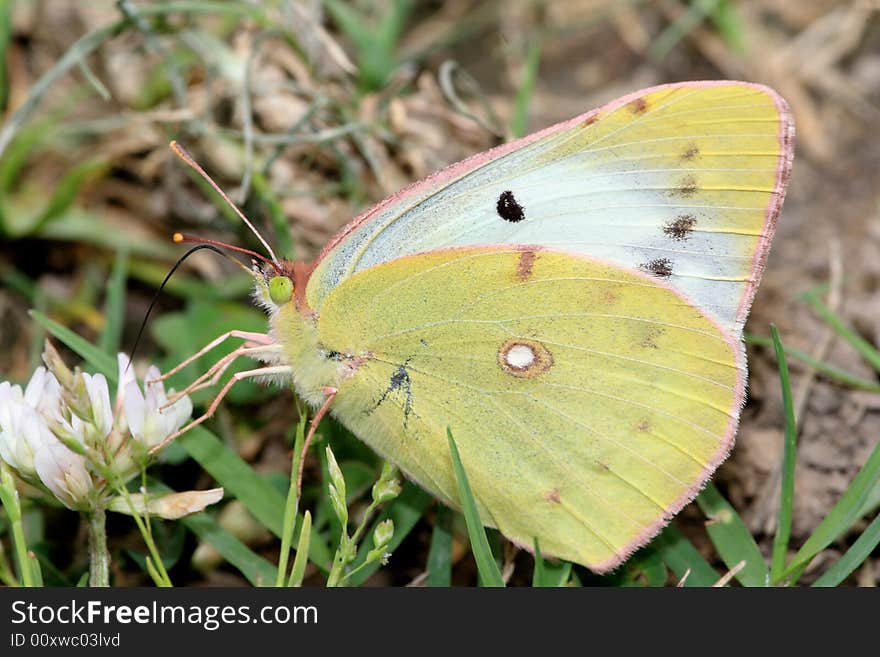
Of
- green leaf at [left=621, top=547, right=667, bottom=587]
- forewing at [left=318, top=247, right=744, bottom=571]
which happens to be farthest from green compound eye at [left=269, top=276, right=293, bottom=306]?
green leaf at [left=621, top=547, right=667, bottom=587]

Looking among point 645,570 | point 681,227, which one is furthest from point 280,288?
point 645,570

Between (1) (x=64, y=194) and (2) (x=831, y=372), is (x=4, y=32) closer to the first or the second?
(1) (x=64, y=194)

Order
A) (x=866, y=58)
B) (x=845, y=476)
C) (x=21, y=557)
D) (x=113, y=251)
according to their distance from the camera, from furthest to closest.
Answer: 1. (x=866, y=58)
2. (x=113, y=251)
3. (x=845, y=476)
4. (x=21, y=557)

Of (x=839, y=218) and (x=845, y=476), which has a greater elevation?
(x=839, y=218)

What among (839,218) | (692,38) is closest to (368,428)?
(839,218)

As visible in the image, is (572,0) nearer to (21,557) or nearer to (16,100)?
(16,100)

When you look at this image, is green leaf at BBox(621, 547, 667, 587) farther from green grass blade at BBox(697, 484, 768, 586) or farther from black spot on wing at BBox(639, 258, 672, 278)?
black spot on wing at BBox(639, 258, 672, 278)
